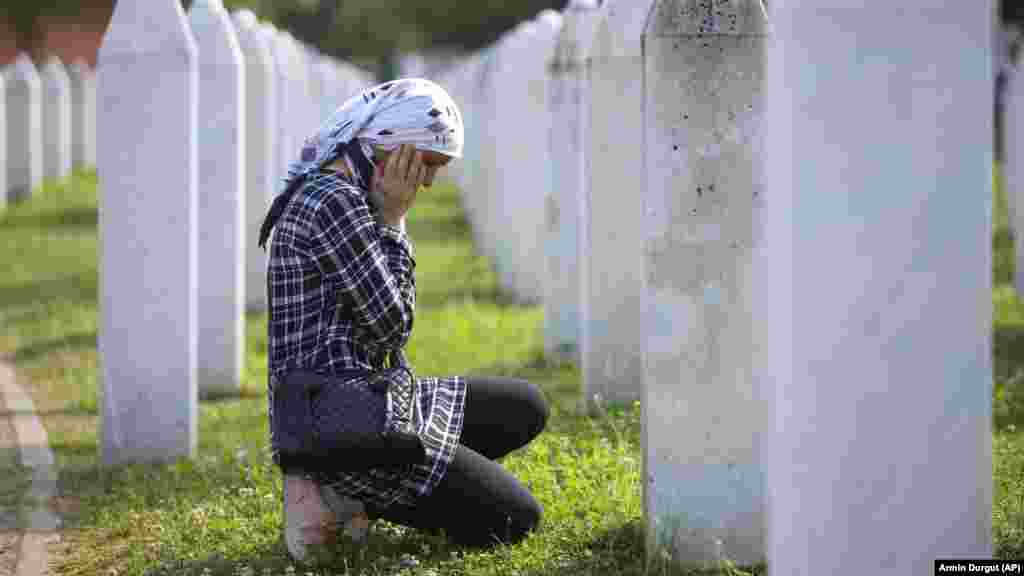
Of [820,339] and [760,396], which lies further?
[760,396]

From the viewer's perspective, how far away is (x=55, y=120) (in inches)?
943

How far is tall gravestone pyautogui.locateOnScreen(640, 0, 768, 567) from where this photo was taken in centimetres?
473

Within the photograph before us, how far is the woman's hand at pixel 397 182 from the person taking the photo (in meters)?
4.88

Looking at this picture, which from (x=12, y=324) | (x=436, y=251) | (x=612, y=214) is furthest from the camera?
(x=436, y=251)

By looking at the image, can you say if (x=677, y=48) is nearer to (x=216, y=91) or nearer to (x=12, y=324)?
(x=216, y=91)

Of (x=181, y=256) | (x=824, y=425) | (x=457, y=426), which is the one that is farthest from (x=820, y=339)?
(x=181, y=256)

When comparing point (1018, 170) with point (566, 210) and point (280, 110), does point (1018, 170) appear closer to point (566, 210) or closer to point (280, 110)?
point (566, 210)

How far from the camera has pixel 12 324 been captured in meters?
11.9

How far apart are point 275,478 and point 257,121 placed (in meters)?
5.23

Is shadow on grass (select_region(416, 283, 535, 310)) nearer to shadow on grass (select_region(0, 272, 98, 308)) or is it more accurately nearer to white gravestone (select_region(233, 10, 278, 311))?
white gravestone (select_region(233, 10, 278, 311))

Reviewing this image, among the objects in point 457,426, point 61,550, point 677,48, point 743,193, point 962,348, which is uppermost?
point 677,48

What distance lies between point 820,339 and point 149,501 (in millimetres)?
3712

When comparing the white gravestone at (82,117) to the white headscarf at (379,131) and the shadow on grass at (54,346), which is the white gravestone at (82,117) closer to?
the shadow on grass at (54,346)

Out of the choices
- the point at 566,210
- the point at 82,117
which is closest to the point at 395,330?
the point at 566,210
